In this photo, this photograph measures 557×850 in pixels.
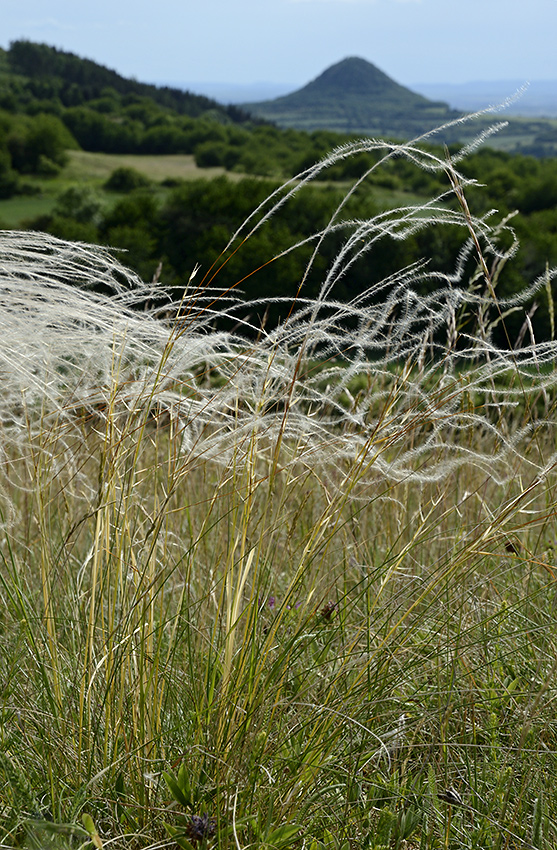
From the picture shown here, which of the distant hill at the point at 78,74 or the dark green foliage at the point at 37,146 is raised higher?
the distant hill at the point at 78,74

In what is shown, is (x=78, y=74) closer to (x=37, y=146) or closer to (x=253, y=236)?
(x=37, y=146)

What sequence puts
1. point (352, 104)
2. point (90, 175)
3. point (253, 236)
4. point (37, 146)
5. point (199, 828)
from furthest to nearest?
point (352, 104), point (90, 175), point (37, 146), point (253, 236), point (199, 828)

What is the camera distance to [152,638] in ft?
4.20

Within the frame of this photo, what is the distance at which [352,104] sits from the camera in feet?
436

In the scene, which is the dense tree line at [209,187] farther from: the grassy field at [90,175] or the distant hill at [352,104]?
the distant hill at [352,104]

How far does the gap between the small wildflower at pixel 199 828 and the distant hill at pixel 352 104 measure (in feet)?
377

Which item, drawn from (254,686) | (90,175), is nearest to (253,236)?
(90,175)

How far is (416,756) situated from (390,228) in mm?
1013

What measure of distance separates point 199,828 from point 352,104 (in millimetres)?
147167

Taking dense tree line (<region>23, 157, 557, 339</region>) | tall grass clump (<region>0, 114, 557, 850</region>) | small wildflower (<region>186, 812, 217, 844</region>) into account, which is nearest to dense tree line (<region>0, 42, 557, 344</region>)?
dense tree line (<region>23, 157, 557, 339</region>)

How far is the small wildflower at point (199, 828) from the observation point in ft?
3.04

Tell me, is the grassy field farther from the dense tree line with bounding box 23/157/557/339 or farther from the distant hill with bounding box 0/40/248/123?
the distant hill with bounding box 0/40/248/123

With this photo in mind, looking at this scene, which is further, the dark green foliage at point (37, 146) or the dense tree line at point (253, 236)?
the dark green foliage at point (37, 146)

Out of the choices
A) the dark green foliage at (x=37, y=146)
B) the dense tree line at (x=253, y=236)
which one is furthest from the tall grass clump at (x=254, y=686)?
the dark green foliage at (x=37, y=146)
